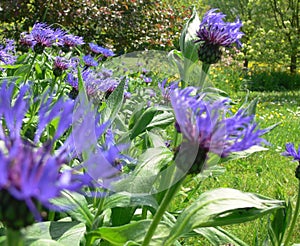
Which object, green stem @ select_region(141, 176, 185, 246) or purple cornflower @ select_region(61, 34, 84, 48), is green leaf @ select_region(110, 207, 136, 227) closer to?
green stem @ select_region(141, 176, 185, 246)

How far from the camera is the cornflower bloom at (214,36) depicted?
43.9 inches

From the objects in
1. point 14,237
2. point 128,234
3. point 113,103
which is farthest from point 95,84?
point 14,237

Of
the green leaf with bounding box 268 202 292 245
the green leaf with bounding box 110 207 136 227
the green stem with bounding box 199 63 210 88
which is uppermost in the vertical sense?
the green stem with bounding box 199 63 210 88

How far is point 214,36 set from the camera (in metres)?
1.13

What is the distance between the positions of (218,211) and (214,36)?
21.2 inches

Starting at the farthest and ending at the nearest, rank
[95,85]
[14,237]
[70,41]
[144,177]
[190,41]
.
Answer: [70,41] → [95,85] → [190,41] → [144,177] → [14,237]

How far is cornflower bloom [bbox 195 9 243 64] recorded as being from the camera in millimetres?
1116

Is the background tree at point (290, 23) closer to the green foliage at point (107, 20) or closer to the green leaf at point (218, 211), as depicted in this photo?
the green foliage at point (107, 20)

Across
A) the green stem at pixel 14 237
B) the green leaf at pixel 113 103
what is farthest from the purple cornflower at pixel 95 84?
the green stem at pixel 14 237

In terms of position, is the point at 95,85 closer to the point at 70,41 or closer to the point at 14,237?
the point at 70,41

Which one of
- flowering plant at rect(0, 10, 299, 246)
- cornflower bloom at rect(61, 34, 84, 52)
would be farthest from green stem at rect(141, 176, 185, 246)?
cornflower bloom at rect(61, 34, 84, 52)

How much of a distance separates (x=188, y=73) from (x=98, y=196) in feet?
1.12

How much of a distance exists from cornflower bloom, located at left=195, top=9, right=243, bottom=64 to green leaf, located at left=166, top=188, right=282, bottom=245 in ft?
1.45

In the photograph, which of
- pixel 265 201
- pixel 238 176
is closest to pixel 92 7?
pixel 238 176
